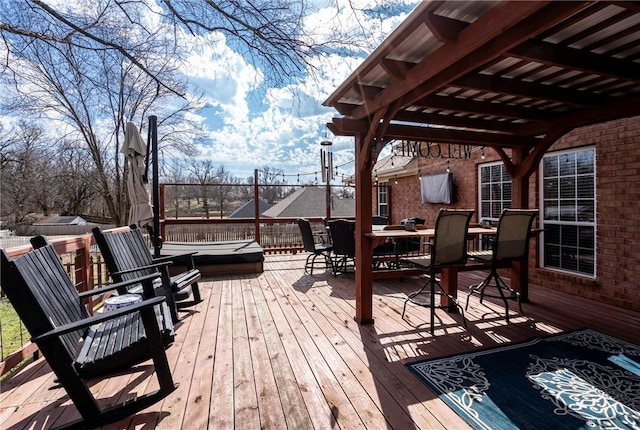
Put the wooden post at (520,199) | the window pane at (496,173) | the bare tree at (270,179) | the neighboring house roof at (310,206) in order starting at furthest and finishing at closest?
1. the neighboring house roof at (310,206)
2. the bare tree at (270,179)
3. the window pane at (496,173)
4. the wooden post at (520,199)

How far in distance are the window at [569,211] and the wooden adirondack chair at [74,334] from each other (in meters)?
5.23

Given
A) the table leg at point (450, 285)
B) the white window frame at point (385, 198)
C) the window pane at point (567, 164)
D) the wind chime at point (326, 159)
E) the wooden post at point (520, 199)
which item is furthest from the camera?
the white window frame at point (385, 198)

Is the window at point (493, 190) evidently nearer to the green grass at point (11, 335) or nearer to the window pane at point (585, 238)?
the window pane at point (585, 238)

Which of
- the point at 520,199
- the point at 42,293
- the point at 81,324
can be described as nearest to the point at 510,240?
the point at 520,199

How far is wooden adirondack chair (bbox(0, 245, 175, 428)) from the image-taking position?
1609 mm

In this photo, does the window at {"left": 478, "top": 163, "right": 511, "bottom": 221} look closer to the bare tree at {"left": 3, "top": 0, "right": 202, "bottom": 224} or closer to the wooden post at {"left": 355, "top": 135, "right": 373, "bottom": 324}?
the wooden post at {"left": 355, "top": 135, "right": 373, "bottom": 324}

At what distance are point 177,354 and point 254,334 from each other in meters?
0.72

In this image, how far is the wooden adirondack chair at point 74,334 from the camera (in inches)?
63.4

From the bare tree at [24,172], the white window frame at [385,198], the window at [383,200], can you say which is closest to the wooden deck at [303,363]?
the white window frame at [385,198]

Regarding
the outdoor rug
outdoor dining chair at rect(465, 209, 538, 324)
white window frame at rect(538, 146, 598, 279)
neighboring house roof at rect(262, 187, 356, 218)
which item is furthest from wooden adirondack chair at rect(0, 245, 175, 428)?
neighboring house roof at rect(262, 187, 356, 218)

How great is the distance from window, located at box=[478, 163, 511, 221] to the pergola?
1.43 metres

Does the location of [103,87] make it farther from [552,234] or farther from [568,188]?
[552,234]

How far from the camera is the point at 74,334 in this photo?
1926mm

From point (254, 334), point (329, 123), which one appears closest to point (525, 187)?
point (329, 123)
